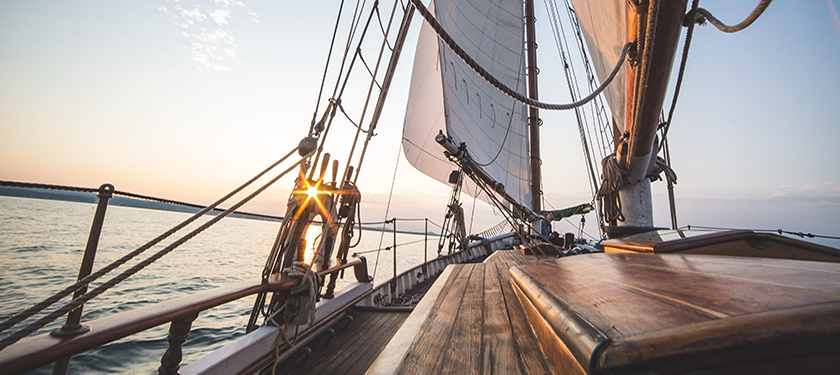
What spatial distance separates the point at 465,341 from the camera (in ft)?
3.59

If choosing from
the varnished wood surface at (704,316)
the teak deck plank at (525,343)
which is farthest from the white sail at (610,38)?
the teak deck plank at (525,343)

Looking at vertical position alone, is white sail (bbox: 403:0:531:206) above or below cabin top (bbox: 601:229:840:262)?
above

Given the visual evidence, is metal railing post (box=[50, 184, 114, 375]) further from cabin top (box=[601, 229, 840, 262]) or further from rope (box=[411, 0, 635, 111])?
cabin top (box=[601, 229, 840, 262])

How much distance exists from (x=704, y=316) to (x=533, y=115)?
9.91 meters

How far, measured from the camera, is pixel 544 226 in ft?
30.0

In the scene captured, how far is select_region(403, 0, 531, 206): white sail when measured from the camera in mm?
6723

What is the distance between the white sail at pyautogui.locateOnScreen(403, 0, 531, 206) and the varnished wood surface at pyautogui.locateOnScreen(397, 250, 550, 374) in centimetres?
478

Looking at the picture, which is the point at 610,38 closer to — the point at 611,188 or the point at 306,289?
the point at 611,188

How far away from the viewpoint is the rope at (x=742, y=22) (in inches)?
49.0

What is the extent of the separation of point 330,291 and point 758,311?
2.81 meters

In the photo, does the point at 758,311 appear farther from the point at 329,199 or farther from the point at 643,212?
the point at 643,212

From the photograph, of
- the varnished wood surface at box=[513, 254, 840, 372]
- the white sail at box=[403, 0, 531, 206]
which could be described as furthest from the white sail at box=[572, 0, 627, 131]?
the white sail at box=[403, 0, 531, 206]

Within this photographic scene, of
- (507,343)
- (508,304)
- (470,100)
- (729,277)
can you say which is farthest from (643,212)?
(470,100)

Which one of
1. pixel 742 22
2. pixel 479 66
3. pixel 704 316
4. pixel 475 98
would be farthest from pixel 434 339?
pixel 475 98
